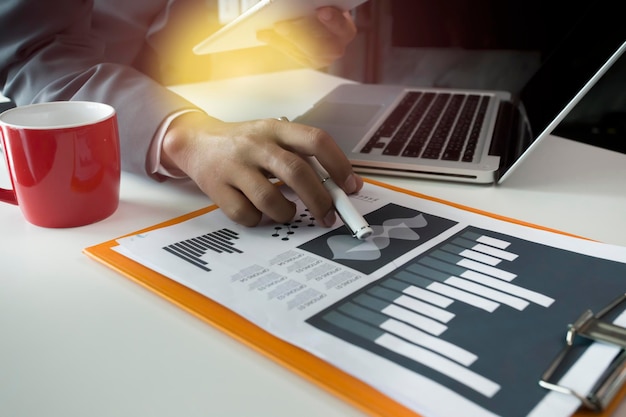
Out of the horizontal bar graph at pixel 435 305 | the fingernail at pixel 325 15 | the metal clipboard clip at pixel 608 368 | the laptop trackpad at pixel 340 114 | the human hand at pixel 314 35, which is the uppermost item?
the fingernail at pixel 325 15

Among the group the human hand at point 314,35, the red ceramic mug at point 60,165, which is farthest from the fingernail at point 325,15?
the red ceramic mug at point 60,165

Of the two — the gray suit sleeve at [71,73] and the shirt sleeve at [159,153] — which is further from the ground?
the gray suit sleeve at [71,73]

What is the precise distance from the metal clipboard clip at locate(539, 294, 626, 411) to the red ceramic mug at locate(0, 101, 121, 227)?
44 centimetres

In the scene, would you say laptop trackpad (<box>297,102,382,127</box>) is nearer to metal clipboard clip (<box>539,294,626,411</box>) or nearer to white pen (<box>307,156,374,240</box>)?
white pen (<box>307,156,374,240</box>)

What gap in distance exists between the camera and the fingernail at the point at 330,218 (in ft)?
1.83

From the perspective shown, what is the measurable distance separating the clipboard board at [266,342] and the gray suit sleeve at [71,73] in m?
0.18

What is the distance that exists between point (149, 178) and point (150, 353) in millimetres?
351

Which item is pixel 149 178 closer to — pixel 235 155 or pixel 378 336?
pixel 235 155

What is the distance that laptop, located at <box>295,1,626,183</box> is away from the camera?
0.68 metres

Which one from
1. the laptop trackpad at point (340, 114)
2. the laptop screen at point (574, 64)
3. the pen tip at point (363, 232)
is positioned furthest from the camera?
the laptop trackpad at point (340, 114)

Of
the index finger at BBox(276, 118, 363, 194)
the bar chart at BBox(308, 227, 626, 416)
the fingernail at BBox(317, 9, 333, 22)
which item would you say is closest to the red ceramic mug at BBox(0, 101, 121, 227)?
the index finger at BBox(276, 118, 363, 194)

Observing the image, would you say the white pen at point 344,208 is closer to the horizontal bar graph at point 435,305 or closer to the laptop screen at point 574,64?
the horizontal bar graph at point 435,305

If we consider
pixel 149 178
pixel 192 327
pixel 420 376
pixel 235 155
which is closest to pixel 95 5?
pixel 149 178

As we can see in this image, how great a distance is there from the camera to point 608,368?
0.35 meters
